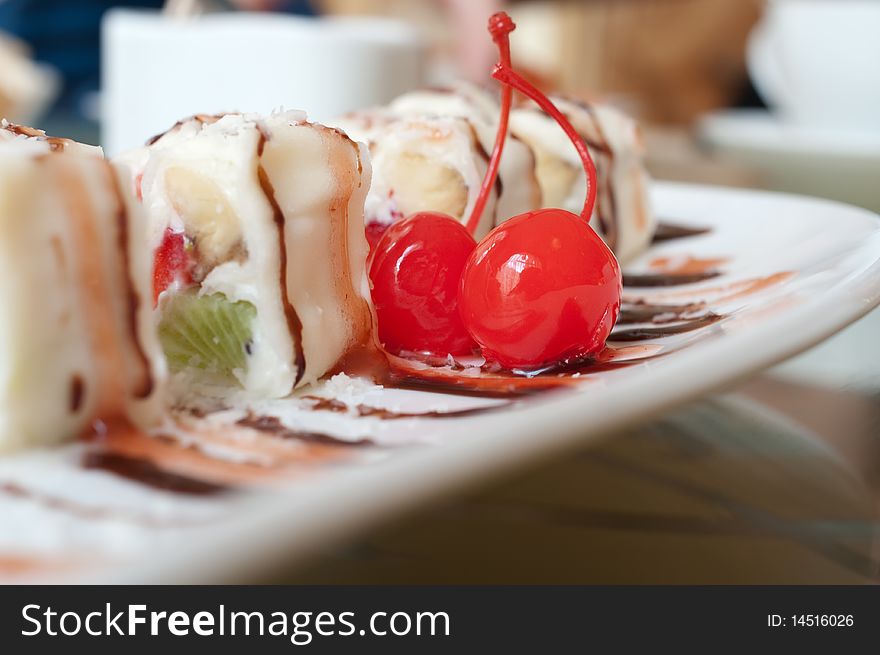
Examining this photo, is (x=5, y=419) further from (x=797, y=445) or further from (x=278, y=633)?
(x=797, y=445)

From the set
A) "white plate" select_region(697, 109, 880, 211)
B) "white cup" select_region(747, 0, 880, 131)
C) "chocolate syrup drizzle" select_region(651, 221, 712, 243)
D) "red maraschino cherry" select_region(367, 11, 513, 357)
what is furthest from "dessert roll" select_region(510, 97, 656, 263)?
"white cup" select_region(747, 0, 880, 131)

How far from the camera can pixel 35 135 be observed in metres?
0.62

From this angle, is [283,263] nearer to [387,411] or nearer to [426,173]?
[387,411]

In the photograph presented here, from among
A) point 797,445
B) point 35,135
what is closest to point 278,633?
point 35,135

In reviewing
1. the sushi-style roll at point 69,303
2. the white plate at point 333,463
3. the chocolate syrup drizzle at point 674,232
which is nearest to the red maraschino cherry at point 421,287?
the white plate at point 333,463

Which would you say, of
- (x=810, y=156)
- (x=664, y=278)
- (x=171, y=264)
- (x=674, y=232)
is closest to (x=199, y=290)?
(x=171, y=264)

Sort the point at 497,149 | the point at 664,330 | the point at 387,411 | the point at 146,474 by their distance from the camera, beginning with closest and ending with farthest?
the point at 146,474
the point at 387,411
the point at 664,330
the point at 497,149

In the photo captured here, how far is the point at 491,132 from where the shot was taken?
0.88m

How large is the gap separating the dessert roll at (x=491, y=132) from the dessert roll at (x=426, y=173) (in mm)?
27

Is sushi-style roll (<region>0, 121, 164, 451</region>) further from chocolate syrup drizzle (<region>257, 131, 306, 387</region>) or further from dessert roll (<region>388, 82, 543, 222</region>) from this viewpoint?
dessert roll (<region>388, 82, 543, 222</region>)

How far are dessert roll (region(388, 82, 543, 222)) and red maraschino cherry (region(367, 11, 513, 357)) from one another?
6.0 inches

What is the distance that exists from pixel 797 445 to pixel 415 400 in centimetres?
36

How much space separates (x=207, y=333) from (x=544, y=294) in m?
0.24

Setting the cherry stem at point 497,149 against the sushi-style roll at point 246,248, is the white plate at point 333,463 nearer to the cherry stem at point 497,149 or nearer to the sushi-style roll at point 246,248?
the sushi-style roll at point 246,248
